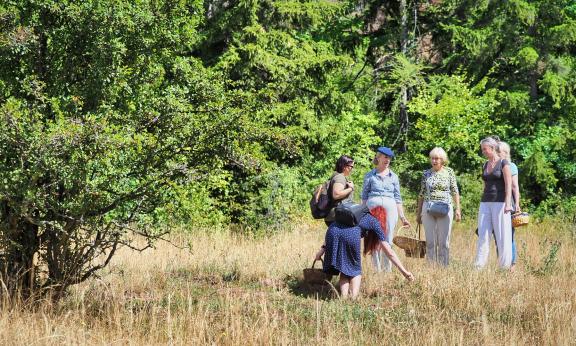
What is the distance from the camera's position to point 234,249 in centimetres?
1077

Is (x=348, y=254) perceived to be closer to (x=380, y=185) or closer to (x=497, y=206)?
(x=380, y=185)

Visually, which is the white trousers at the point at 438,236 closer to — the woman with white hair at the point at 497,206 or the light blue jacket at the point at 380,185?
the woman with white hair at the point at 497,206

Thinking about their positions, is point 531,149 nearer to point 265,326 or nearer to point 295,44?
Answer: point 295,44

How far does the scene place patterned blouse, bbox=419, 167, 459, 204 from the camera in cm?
930

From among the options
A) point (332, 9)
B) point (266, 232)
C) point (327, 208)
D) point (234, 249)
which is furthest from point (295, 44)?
point (327, 208)

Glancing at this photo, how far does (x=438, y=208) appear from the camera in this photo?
9.23m

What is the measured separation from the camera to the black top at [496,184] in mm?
9016

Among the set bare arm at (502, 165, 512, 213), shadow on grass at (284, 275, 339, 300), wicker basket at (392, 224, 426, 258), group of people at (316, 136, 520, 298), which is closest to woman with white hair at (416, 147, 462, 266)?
group of people at (316, 136, 520, 298)

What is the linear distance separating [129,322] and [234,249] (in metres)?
5.12

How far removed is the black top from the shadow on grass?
8.15ft

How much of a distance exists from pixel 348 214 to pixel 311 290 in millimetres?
992

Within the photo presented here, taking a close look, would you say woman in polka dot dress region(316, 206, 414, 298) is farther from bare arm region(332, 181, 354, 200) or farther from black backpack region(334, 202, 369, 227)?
bare arm region(332, 181, 354, 200)

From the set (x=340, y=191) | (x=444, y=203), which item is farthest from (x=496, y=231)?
(x=340, y=191)

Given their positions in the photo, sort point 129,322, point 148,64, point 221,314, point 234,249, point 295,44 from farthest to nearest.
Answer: point 295,44
point 234,249
point 148,64
point 221,314
point 129,322
